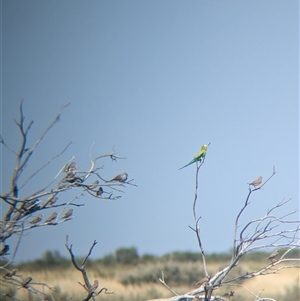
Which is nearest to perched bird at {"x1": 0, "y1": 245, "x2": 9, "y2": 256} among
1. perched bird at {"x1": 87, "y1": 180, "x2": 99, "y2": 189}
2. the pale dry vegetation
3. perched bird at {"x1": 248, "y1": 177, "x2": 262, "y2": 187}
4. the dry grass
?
perched bird at {"x1": 87, "y1": 180, "x2": 99, "y2": 189}

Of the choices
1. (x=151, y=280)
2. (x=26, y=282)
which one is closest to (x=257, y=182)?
(x=26, y=282)

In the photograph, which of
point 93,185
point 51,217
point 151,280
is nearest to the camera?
point 51,217

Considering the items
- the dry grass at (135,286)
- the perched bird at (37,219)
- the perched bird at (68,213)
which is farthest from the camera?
the dry grass at (135,286)

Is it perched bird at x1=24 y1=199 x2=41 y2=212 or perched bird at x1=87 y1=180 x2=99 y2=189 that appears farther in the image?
perched bird at x1=87 y1=180 x2=99 y2=189

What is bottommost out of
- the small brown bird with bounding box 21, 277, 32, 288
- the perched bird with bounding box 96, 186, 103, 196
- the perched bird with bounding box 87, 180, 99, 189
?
the small brown bird with bounding box 21, 277, 32, 288

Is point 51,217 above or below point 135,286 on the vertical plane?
below

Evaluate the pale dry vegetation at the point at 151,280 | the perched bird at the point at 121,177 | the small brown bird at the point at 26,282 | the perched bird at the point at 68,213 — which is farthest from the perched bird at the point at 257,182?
the pale dry vegetation at the point at 151,280

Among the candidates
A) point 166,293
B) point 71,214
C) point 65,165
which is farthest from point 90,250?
point 166,293

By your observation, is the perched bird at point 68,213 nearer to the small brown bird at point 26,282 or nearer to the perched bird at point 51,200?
the perched bird at point 51,200

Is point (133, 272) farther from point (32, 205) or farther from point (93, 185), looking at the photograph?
point (32, 205)

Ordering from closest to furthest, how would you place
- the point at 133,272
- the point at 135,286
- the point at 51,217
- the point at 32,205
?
the point at 32,205, the point at 51,217, the point at 135,286, the point at 133,272

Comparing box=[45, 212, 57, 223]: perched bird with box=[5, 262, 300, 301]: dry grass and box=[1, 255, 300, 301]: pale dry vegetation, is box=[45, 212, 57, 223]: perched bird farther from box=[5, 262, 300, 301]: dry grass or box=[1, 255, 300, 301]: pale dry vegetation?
box=[1, 255, 300, 301]: pale dry vegetation

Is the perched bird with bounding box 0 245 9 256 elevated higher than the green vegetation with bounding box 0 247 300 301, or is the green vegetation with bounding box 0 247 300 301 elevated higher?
the green vegetation with bounding box 0 247 300 301

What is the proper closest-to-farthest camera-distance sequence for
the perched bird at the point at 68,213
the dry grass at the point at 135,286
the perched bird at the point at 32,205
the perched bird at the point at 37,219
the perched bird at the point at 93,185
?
1. the perched bird at the point at 32,205
2. the perched bird at the point at 37,219
3. the perched bird at the point at 68,213
4. the perched bird at the point at 93,185
5. the dry grass at the point at 135,286
